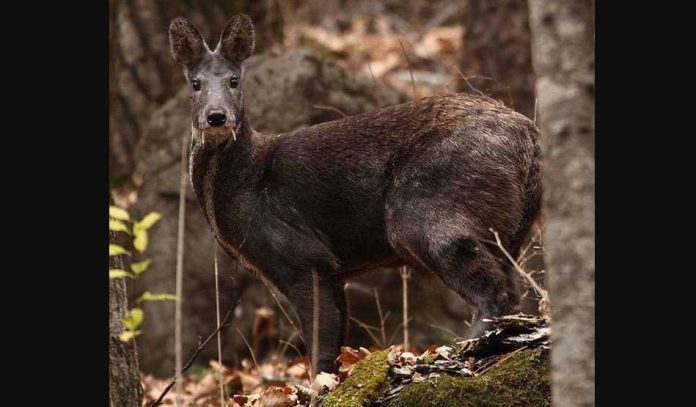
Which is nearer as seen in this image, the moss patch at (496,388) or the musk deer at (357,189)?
the moss patch at (496,388)

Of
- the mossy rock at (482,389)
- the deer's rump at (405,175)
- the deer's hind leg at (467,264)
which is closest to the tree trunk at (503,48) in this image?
the deer's rump at (405,175)

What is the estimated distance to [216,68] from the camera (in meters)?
8.29

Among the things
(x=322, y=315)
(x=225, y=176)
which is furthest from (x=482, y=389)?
(x=225, y=176)

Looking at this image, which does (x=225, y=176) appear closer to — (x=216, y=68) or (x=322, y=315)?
(x=216, y=68)

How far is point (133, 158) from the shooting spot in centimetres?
1346

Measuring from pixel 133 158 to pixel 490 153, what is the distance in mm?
6873

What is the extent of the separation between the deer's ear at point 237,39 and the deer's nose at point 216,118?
26.0 inches

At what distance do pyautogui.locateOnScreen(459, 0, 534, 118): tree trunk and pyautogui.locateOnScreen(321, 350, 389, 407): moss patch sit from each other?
7.01 m

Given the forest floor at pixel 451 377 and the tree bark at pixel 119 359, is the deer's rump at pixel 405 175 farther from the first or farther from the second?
the tree bark at pixel 119 359

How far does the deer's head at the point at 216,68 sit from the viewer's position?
805 cm

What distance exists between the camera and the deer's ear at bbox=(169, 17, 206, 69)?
8.34 meters

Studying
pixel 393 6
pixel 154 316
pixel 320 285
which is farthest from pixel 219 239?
pixel 393 6

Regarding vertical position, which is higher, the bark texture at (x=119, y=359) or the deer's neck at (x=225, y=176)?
the deer's neck at (x=225, y=176)

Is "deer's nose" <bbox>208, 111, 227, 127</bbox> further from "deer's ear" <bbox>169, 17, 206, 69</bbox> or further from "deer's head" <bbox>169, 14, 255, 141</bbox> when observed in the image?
"deer's ear" <bbox>169, 17, 206, 69</bbox>
